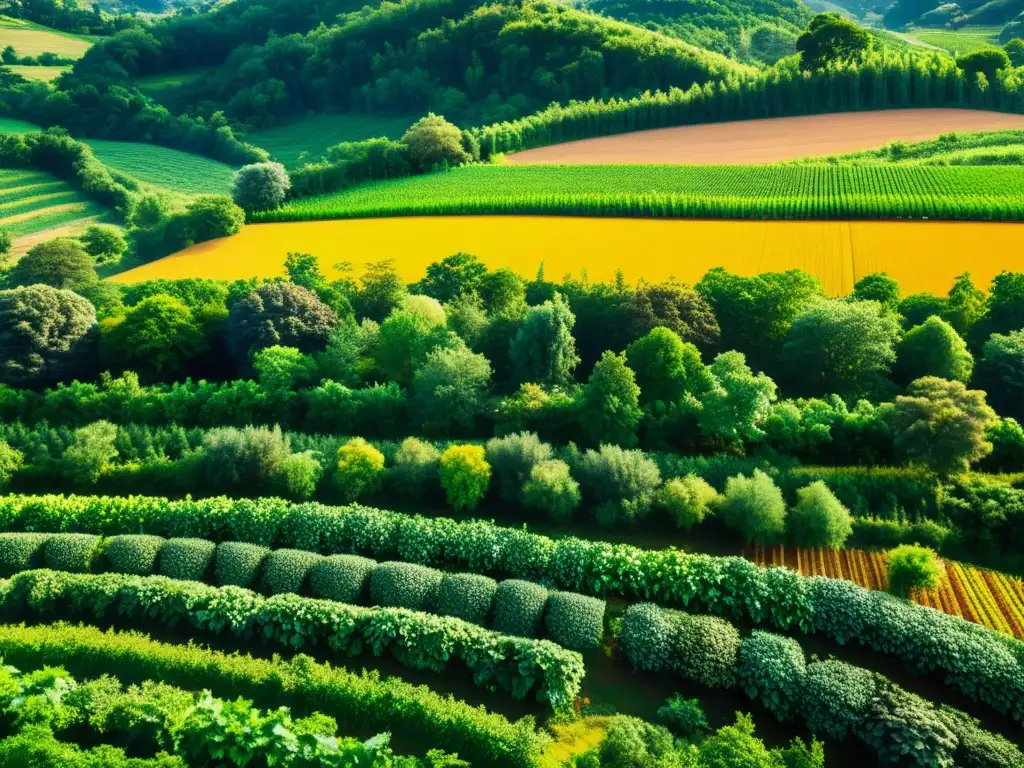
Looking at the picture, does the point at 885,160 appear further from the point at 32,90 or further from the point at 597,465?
the point at 32,90

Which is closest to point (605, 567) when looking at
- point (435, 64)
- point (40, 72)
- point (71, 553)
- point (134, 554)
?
point (134, 554)

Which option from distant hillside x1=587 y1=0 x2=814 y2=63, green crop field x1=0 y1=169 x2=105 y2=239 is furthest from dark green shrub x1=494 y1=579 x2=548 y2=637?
distant hillside x1=587 y1=0 x2=814 y2=63

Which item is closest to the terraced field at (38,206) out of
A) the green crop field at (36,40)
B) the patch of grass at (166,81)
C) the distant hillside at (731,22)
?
the patch of grass at (166,81)

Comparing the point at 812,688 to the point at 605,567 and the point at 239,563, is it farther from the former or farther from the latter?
the point at 239,563

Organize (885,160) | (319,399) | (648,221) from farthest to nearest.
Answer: (885,160), (648,221), (319,399)

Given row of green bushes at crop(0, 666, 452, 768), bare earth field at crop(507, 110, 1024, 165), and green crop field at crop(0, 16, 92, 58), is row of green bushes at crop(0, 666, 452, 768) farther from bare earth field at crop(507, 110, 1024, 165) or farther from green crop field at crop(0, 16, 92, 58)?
green crop field at crop(0, 16, 92, 58)

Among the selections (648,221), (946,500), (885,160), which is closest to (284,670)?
(946,500)
